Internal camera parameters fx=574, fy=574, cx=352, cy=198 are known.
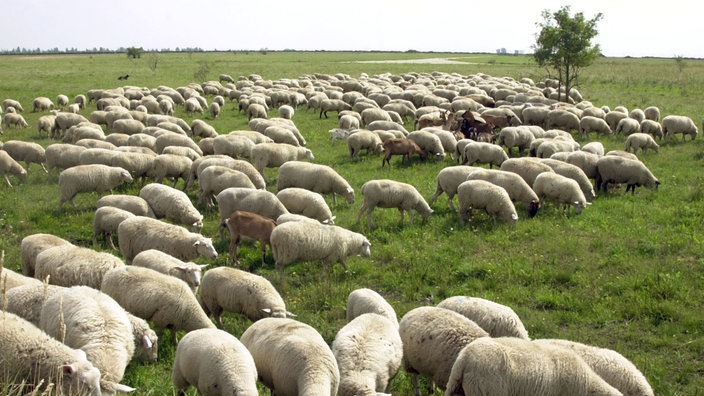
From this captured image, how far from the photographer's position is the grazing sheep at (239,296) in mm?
7879

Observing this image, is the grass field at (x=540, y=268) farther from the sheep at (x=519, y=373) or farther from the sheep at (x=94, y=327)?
the sheep at (x=519, y=373)

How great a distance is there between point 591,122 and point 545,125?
227 cm

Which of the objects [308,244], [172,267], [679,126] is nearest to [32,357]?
[172,267]

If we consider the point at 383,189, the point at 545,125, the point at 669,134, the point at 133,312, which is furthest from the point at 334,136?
the point at 133,312

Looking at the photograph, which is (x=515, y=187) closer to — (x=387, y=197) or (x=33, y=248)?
(x=387, y=197)

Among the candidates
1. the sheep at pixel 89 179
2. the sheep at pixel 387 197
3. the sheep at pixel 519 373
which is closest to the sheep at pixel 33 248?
the sheep at pixel 89 179

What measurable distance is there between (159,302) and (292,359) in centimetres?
254

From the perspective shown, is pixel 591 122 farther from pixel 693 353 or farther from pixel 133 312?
pixel 133 312

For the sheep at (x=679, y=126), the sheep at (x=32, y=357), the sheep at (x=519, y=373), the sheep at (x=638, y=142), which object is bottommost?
the sheep at (x=519, y=373)

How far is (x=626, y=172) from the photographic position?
15602 millimetres

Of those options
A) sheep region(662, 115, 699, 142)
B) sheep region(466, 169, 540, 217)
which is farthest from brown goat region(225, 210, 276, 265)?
sheep region(662, 115, 699, 142)

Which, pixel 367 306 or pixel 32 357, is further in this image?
pixel 367 306

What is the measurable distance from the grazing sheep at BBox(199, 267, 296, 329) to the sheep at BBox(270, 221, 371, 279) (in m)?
1.92

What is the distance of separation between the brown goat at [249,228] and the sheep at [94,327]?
426 cm
